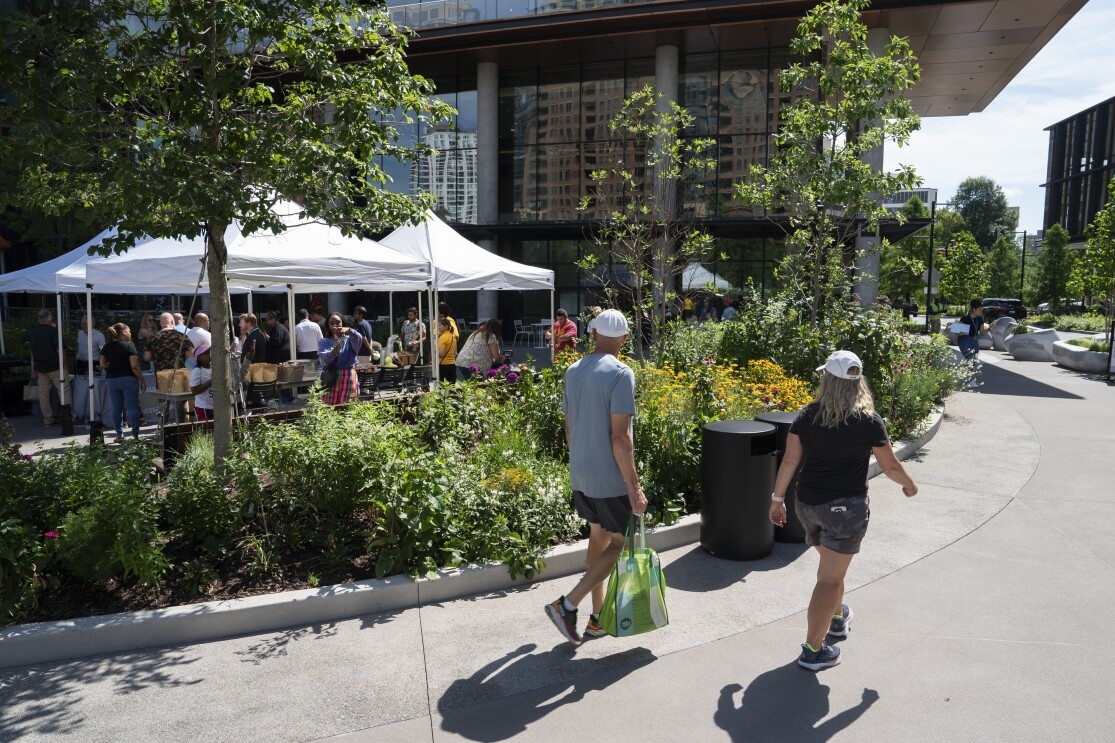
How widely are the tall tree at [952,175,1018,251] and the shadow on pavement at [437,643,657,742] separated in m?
108

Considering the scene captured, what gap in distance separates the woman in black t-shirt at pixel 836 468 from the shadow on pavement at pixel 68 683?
3486mm

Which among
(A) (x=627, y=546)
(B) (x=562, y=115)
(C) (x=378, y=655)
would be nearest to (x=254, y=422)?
(C) (x=378, y=655)

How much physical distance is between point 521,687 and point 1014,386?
1737 centimetres

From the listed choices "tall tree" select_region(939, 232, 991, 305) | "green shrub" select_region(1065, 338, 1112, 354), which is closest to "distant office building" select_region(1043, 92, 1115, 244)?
"tall tree" select_region(939, 232, 991, 305)

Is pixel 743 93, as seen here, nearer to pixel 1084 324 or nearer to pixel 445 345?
pixel 445 345

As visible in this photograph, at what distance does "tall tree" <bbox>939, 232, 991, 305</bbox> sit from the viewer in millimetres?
44719

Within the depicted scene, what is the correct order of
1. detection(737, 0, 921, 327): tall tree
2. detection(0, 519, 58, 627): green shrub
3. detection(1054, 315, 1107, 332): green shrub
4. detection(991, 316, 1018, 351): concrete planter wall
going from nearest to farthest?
1. detection(0, 519, 58, 627): green shrub
2. detection(737, 0, 921, 327): tall tree
3. detection(991, 316, 1018, 351): concrete planter wall
4. detection(1054, 315, 1107, 332): green shrub

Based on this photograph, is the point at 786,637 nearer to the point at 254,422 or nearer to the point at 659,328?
the point at 254,422

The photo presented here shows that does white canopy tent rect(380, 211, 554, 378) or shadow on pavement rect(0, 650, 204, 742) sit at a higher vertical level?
white canopy tent rect(380, 211, 554, 378)

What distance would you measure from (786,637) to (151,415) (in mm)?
11079

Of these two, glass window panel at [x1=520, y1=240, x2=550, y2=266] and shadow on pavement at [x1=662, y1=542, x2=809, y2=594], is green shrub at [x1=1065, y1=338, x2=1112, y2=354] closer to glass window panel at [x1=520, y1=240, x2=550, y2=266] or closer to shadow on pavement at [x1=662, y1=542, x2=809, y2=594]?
glass window panel at [x1=520, y1=240, x2=550, y2=266]

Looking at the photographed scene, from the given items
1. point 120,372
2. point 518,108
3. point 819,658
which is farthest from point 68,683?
point 518,108

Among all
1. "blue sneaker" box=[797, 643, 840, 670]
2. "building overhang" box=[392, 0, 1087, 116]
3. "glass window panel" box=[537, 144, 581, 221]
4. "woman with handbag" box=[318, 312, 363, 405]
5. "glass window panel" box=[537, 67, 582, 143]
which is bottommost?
"blue sneaker" box=[797, 643, 840, 670]

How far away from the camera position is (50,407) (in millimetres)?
12719
